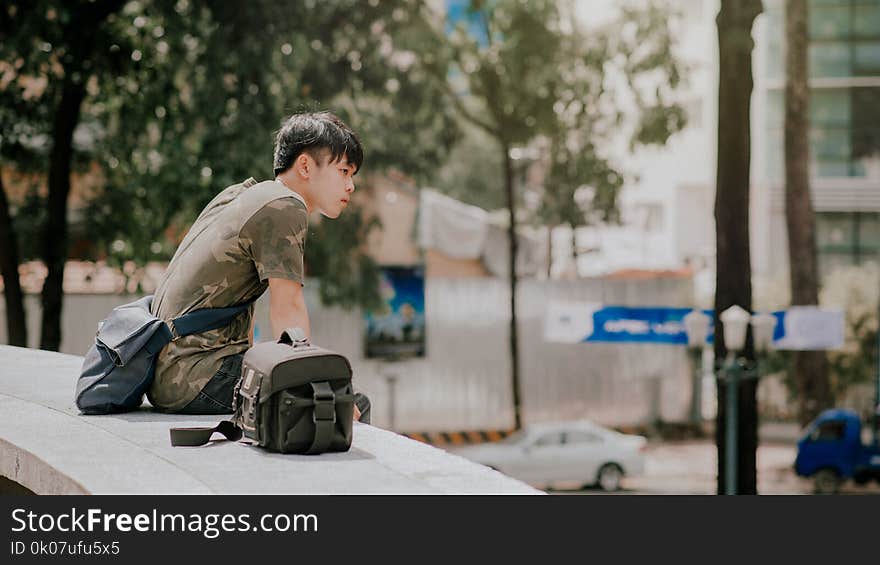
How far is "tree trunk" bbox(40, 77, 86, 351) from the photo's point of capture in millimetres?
13383

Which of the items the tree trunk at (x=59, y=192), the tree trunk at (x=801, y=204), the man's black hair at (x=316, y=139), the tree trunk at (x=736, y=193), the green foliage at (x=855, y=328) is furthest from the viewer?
the green foliage at (x=855, y=328)

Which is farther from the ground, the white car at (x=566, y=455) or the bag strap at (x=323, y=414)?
the bag strap at (x=323, y=414)

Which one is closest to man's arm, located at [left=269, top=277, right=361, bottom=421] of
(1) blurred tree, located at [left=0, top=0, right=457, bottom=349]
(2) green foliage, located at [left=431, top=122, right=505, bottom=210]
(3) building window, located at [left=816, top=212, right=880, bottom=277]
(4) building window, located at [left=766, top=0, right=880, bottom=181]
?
(1) blurred tree, located at [left=0, top=0, right=457, bottom=349]

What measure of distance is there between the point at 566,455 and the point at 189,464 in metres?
18.8

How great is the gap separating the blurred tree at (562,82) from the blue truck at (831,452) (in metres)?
5.37

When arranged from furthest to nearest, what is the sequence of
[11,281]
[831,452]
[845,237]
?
1. [845,237]
2. [831,452]
3. [11,281]

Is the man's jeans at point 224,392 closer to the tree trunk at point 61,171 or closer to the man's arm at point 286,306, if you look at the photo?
the man's arm at point 286,306

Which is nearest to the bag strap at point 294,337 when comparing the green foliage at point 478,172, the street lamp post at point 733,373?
the street lamp post at point 733,373

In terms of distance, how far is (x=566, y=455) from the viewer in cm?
2198

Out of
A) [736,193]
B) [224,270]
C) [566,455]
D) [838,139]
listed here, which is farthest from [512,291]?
[224,270]

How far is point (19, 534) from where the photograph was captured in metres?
3.39

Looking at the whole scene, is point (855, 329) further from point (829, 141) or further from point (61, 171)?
point (61, 171)

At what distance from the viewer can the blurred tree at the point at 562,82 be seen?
22562 mm

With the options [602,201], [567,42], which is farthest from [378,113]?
[602,201]
